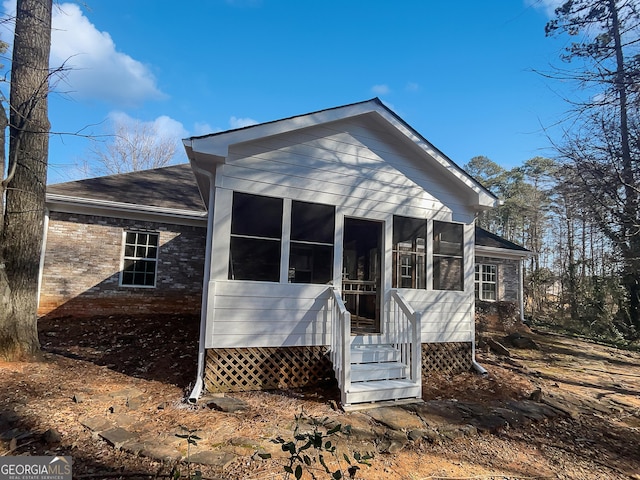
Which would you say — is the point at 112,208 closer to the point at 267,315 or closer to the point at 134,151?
the point at 267,315

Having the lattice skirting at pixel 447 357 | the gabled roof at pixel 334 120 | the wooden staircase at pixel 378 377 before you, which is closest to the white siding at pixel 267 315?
the wooden staircase at pixel 378 377

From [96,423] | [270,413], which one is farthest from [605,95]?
[96,423]

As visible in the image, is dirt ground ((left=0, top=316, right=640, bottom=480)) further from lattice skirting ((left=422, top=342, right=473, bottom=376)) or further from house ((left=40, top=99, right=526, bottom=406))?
house ((left=40, top=99, right=526, bottom=406))

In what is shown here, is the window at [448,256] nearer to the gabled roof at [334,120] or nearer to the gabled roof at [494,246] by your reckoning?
the gabled roof at [334,120]

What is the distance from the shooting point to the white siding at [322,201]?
5219mm

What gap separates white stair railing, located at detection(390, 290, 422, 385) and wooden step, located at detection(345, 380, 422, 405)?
17cm

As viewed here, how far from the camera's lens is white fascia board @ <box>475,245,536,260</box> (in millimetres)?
13430

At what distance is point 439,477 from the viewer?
3.23 meters

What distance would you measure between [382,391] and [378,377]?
0.36 m

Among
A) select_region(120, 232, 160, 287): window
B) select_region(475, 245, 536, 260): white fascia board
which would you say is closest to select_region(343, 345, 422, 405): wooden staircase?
select_region(120, 232, 160, 287): window

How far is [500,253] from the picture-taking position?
13.9m

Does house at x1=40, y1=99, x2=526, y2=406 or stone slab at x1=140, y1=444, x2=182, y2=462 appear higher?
house at x1=40, y1=99, x2=526, y2=406

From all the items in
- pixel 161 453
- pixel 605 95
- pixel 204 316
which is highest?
pixel 605 95

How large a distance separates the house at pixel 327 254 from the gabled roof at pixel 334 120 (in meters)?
0.02
